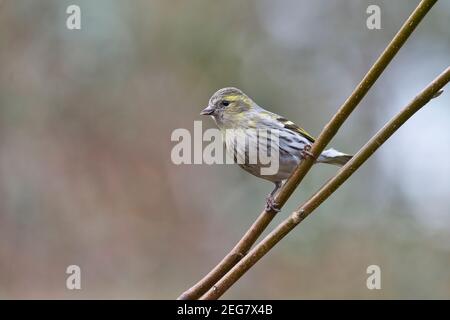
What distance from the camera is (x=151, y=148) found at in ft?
28.6

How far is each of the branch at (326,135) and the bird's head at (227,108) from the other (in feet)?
5.97

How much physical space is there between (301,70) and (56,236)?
13.5 feet

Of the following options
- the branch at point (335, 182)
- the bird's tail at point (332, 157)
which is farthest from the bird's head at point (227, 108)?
the branch at point (335, 182)

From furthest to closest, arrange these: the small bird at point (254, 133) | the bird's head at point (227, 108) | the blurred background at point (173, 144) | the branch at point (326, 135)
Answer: the blurred background at point (173, 144)
the bird's head at point (227, 108)
the small bird at point (254, 133)
the branch at point (326, 135)

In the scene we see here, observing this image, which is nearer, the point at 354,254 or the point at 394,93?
the point at 354,254

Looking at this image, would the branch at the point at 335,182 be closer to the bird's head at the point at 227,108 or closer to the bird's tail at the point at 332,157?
the bird's tail at the point at 332,157

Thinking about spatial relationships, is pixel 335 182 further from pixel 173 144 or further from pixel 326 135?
pixel 173 144

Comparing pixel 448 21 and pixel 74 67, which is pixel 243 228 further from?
pixel 448 21

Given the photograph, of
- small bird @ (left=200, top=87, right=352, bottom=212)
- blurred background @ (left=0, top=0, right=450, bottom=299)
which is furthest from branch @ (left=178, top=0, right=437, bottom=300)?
blurred background @ (left=0, top=0, right=450, bottom=299)

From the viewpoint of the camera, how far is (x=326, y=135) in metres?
2.47

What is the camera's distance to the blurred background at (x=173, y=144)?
25.0ft

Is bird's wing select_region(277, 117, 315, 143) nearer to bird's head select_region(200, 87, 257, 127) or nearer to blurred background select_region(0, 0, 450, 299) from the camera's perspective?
bird's head select_region(200, 87, 257, 127)

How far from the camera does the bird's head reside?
442cm
